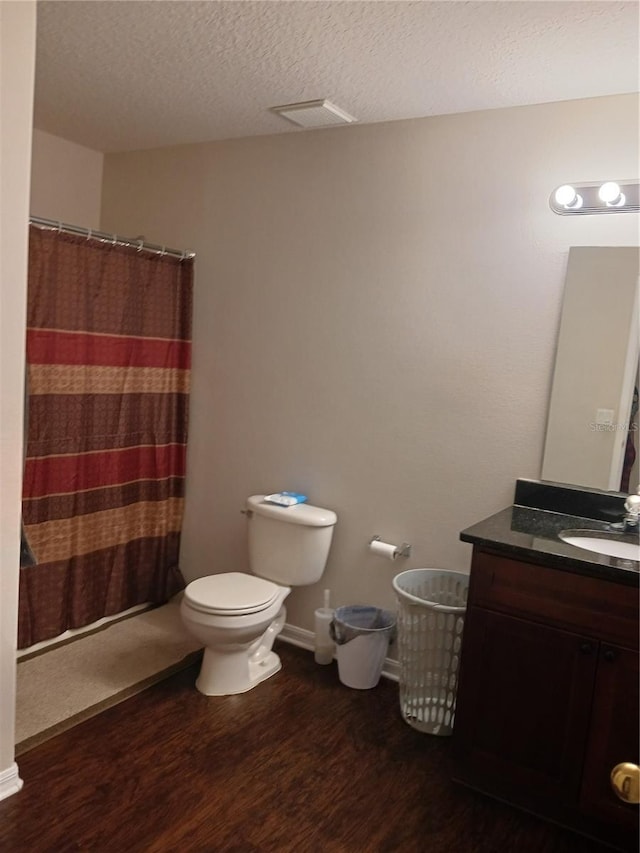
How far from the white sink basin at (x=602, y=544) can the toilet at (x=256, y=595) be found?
3.44ft

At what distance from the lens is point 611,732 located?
6.39 feet

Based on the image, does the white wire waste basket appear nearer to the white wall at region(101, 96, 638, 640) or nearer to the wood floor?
the wood floor

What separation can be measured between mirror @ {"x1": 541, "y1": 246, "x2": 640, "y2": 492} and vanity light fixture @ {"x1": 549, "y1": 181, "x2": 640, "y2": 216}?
0.43ft

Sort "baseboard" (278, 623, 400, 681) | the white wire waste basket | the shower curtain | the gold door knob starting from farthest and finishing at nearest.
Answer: "baseboard" (278, 623, 400, 681) → the shower curtain → the white wire waste basket → the gold door knob

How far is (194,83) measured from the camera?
8.45ft

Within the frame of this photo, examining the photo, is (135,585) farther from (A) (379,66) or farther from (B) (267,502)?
(A) (379,66)

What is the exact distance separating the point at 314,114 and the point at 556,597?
2.03 meters

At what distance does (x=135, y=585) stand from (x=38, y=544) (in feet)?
1.98

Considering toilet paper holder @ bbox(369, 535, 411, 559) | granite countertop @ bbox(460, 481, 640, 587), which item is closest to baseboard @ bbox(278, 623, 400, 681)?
toilet paper holder @ bbox(369, 535, 411, 559)

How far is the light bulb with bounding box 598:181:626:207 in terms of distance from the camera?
2.31 metres

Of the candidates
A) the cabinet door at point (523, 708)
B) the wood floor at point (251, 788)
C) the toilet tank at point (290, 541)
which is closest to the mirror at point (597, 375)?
the cabinet door at point (523, 708)

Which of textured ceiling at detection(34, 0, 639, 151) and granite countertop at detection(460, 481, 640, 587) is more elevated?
textured ceiling at detection(34, 0, 639, 151)

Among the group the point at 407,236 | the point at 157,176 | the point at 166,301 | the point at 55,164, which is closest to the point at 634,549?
the point at 407,236

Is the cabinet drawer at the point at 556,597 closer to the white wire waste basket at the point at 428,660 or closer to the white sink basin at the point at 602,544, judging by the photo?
the white sink basin at the point at 602,544
